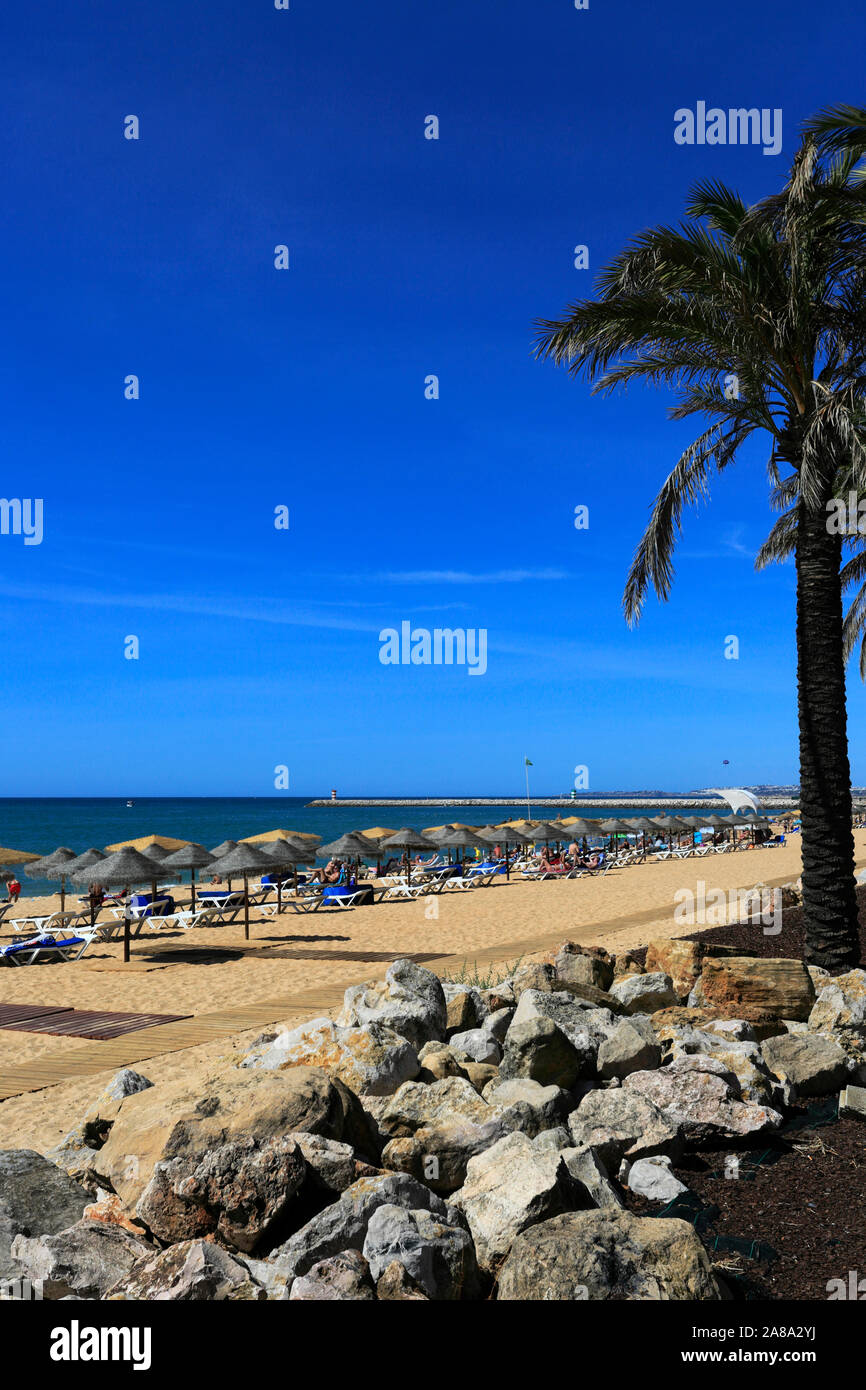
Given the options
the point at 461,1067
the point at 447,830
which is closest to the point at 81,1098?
the point at 461,1067

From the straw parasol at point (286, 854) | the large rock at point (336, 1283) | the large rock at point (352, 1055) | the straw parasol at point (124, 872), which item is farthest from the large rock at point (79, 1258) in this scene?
the straw parasol at point (286, 854)

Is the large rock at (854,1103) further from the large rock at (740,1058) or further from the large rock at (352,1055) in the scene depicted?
the large rock at (352,1055)

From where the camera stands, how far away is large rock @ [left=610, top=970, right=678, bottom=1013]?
24.8 feet

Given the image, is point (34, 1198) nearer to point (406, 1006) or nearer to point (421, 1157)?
point (421, 1157)

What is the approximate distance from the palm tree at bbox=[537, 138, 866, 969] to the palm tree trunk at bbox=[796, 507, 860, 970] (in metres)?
0.01

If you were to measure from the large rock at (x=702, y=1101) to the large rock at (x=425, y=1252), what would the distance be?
5.85ft

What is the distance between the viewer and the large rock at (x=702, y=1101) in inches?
197

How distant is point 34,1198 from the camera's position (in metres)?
4.08

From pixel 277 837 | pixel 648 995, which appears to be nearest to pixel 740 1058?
pixel 648 995

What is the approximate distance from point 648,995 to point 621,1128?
2.85 m

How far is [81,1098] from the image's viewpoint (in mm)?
6609

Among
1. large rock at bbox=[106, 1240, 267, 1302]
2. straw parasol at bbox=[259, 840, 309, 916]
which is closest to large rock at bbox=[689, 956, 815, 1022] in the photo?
large rock at bbox=[106, 1240, 267, 1302]
